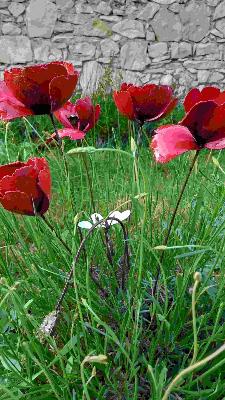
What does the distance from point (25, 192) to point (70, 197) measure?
0.34 m

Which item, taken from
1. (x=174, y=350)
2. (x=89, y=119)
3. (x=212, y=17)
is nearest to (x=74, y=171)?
(x=89, y=119)

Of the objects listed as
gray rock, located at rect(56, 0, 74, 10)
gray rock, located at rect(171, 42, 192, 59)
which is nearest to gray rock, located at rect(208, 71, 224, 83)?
gray rock, located at rect(171, 42, 192, 59)

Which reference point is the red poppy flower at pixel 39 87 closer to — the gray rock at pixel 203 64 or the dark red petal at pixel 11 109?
the dark red petal at pixel 11 109

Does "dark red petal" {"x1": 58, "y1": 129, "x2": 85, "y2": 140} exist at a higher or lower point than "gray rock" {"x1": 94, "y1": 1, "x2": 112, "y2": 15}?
higher

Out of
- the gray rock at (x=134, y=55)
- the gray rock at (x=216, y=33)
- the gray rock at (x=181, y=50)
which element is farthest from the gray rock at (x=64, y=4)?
the gray rock at (x=216, y=33)

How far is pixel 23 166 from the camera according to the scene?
92 cm

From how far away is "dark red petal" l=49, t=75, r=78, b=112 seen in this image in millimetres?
937

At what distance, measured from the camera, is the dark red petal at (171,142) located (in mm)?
871

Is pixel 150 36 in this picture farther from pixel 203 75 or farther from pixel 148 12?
pixel 203 75

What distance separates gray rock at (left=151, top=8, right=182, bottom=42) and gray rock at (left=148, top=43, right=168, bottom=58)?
0.19 ft

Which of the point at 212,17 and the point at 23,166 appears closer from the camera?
the point at 23,166

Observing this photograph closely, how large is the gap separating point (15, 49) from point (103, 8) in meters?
0.97

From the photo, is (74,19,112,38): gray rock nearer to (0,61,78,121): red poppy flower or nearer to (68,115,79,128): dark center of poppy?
(68,115,79,128): dark center of poppy

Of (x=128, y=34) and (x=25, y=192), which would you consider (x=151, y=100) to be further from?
(x=128, y=34)
